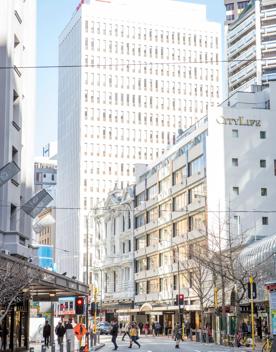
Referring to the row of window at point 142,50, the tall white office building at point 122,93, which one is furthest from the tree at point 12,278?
the row of window at point 142,50

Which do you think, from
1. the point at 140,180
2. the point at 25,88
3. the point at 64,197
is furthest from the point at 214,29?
the point at 25,88

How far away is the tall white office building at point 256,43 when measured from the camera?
168m

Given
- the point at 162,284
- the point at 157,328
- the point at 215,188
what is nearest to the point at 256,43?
the point at 162,284

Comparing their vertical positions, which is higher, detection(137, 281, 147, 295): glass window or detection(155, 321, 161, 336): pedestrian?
detection(137, 281, 147, 295): glass window

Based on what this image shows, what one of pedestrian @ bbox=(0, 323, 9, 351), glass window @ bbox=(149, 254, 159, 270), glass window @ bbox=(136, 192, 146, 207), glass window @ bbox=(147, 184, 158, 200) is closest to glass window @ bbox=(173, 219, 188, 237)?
glass window @ bbox=(149, 254, 159, 270)

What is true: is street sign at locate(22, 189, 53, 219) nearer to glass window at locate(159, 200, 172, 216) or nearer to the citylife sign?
the citylife sign

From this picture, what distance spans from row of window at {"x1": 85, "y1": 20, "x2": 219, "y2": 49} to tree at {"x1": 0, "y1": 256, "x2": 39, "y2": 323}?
15008 centimetres

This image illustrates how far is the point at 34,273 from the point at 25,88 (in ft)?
59.4

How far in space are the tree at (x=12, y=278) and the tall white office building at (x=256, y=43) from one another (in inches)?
5312

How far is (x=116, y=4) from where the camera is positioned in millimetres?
184875

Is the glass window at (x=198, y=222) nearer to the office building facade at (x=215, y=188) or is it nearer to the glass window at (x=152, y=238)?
Result: the office building facade at (x=215, y=188)

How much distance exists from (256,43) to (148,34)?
85.4 feet

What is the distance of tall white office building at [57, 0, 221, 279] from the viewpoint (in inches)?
6781

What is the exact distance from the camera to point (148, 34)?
18000cm
